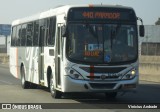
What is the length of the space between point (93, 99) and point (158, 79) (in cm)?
1187

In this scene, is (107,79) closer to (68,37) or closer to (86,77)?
(86,77)

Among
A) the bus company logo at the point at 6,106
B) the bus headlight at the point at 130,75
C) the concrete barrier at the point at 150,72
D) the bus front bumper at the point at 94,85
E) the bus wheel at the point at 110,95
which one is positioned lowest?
the concrete barrier at the point at 150,72

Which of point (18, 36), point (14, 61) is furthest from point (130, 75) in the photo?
point (14, 61)

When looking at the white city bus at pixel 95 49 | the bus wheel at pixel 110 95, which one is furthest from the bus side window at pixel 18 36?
the bus wheel at pixel 110 95

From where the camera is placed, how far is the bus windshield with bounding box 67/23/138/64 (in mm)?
16688

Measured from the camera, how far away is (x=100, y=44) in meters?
16.8

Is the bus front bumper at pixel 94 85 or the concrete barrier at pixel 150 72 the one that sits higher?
the bus front bumper at pixel 94 85

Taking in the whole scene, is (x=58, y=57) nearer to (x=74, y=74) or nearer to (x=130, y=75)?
(x=74, y=74)

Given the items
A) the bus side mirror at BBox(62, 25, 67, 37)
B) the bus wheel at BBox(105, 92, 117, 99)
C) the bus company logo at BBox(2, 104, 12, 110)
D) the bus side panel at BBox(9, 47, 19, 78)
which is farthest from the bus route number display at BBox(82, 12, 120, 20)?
the bus side panel at BBox(9, 47, 19, 78)

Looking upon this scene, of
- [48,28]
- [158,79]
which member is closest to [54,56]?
[48,28]

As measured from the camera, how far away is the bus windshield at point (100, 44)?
1669 centimetres

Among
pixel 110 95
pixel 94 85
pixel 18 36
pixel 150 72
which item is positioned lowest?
pixel 150 72

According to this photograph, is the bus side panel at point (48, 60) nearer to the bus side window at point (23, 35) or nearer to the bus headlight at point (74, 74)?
the bus headlight at point (74, 74)

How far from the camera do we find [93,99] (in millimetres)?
18516
